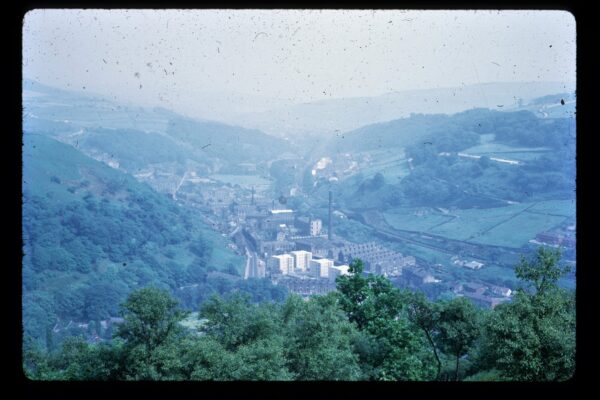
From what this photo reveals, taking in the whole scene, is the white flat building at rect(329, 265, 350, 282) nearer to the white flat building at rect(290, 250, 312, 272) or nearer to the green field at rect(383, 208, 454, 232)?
the white flat building at rect(290, 250, 312, 272)

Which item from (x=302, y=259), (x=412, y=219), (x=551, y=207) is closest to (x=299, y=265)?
(x=302, y=259)

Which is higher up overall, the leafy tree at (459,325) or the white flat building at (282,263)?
the white flat building at (282,263)

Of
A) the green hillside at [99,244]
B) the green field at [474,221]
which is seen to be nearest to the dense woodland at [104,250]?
the green hillside at [99,244]

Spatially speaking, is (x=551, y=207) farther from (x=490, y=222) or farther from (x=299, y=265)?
(x=299, y=265)

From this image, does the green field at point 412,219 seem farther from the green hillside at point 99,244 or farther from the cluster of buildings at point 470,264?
the green hillside at point 99,244
